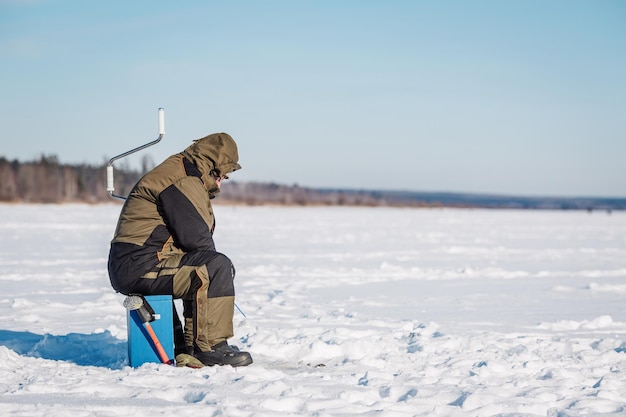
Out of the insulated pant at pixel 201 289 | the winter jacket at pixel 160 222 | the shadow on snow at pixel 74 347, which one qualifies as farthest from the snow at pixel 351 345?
the winter jacket at pixel 160 222

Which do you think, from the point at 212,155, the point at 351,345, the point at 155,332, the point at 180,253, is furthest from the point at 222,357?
the point at 212,155

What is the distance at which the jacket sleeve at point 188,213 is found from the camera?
4062mm

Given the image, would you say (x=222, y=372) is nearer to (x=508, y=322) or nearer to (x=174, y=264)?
(x=174, y=264)

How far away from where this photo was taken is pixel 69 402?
3391mm

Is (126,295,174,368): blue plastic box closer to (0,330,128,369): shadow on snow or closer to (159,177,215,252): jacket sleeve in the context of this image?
(0,330,128,369): shadow on snow

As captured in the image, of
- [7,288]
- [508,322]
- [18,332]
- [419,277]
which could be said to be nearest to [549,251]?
[419,277]

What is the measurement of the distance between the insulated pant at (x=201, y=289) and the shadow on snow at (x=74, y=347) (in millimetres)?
532

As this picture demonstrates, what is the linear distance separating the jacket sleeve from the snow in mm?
743

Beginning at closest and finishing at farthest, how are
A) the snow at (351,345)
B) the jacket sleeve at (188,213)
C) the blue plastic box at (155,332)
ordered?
the snow at (351,345), the jacket sleeve at (188,213), the blue plastic box at (155,332)

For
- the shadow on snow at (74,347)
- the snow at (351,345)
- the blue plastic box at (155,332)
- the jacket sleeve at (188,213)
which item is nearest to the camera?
the snow at (351,345)

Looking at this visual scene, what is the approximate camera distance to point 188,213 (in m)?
4.10

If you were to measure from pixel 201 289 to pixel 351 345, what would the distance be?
1.29 m

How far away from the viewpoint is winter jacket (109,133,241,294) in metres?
4.09

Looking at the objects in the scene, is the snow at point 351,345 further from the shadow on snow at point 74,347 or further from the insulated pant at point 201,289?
the insulated pant at point 201,289
